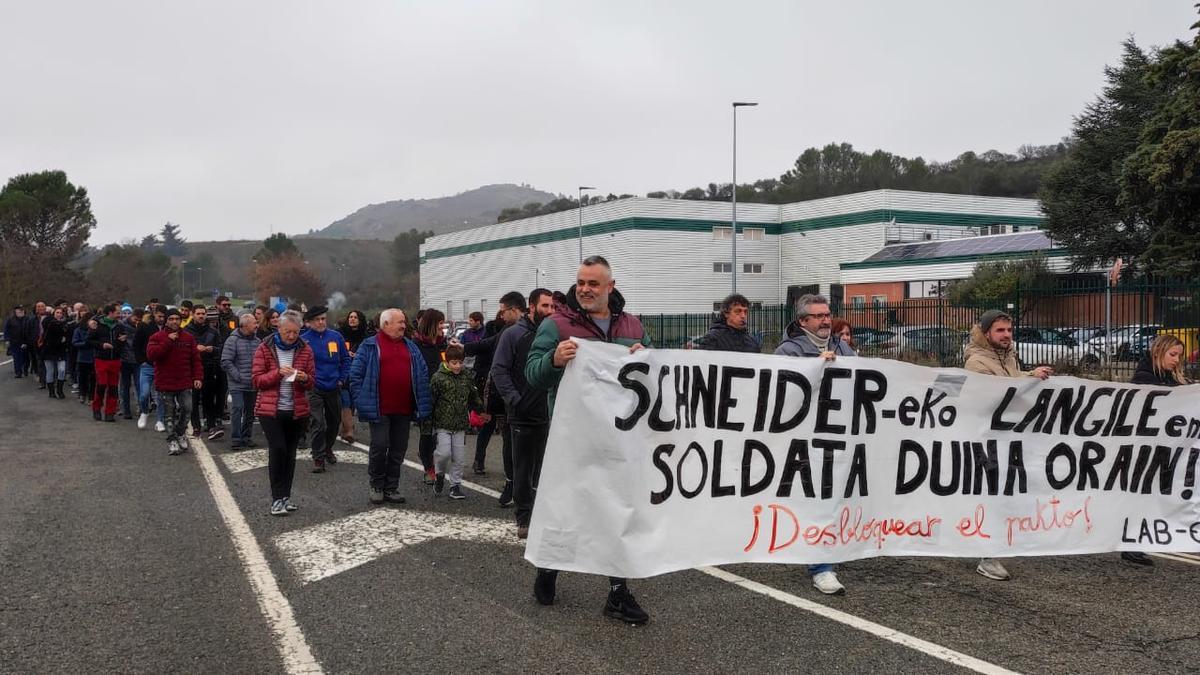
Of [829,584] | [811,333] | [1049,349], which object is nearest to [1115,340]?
[1049,349]

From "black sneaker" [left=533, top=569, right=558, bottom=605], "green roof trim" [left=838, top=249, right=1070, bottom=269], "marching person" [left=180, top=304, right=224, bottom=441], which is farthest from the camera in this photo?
"green roof trim" [left=838, top=249, right=1070, bottom=269]

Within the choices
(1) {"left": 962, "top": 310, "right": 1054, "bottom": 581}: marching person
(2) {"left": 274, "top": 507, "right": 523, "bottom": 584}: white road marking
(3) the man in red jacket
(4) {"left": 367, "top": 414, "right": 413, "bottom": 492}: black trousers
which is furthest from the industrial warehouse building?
(2) {"left": 274, "top": 507, "right": 523, "bottom": 584}: white road marking

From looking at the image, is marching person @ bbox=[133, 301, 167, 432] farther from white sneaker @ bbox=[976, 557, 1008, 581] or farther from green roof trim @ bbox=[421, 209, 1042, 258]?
green roof trim @ bbox=[421, 209, 1042, 258]

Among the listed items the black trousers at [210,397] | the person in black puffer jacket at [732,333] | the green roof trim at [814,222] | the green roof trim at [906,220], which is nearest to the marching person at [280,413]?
the person in black puffer jacket at [732,333]

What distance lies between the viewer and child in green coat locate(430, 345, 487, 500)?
8508 millimetres

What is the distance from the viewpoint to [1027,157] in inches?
4614

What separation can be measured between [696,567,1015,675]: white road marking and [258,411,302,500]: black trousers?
385cm

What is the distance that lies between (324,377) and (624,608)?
6.20 m

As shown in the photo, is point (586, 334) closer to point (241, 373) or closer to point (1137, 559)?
point (1137, 559)

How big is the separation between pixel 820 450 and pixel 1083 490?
6.58 feet

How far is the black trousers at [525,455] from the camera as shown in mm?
6445

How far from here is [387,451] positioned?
8.28 m

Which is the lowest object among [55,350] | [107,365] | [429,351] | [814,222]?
[107,365]

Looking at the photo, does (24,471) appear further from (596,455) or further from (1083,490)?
(1083,490)
